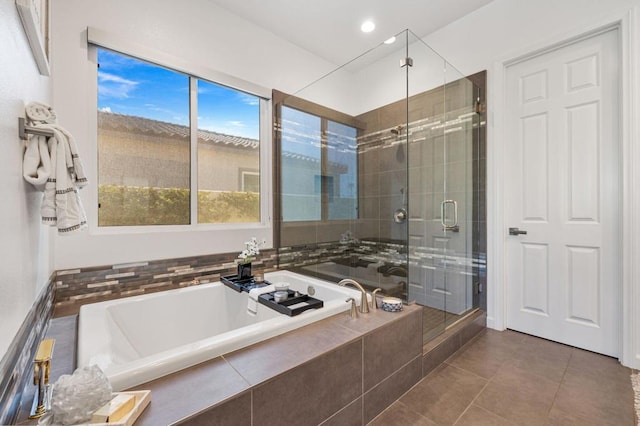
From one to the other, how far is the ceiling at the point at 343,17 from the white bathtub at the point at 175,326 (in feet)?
7.95

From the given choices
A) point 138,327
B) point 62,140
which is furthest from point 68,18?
point 138,327

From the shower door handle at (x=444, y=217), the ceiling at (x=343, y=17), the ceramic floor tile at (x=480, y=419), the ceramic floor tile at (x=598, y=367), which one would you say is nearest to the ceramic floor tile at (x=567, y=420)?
the ceramic floor tile at (x=480, y=419)

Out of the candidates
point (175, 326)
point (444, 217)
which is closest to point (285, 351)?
point (175, 326)

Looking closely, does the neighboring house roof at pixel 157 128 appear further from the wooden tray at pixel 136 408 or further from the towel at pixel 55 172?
the wooden tray at pixel 136 408

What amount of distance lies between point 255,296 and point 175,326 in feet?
2.04

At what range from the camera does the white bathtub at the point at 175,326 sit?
1061mm

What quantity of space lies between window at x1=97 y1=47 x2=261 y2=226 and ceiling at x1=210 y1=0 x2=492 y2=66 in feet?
2.39

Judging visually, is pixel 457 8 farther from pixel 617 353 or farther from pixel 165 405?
pixel 165 405

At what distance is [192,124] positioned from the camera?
2428 mm

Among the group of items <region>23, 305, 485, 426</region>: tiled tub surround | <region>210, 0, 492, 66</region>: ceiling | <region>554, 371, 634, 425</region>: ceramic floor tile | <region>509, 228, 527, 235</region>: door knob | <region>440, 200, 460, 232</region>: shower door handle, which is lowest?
<region>554, 371, 634, 425</region>: ceramic floor tile

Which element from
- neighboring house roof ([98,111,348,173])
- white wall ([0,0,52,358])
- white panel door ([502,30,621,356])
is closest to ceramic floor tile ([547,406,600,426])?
white panel door ([502,30,621,356])

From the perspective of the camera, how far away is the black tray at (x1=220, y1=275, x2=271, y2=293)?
2.07 meters

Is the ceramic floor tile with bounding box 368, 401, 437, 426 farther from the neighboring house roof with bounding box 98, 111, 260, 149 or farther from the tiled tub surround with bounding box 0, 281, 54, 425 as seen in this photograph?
the neighboring house roof with bounding box 98, 111, 260, 149

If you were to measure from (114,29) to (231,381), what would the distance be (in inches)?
95.5
